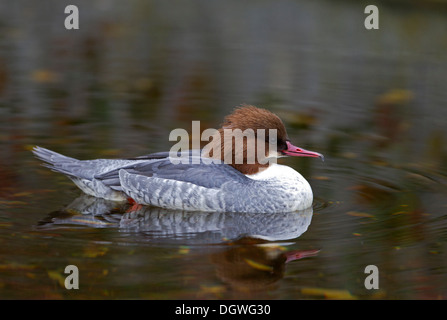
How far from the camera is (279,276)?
5.66 meters

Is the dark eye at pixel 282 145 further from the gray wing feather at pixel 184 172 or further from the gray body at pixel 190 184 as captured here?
the gray wing feather at pixel 184 172

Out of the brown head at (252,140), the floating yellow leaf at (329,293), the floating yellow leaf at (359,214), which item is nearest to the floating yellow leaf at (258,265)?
the floating yellow leaf at (329,293)

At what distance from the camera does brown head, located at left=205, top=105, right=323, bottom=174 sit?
→ 7.14 meters

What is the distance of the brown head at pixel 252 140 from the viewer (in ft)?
23.4

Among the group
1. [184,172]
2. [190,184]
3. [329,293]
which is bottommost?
[329,293]

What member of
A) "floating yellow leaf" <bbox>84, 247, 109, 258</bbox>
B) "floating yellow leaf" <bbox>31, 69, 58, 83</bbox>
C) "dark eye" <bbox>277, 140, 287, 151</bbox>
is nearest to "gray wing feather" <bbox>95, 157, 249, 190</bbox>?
"dark eye" <bbox>277, 140, 287, 151</bbox>

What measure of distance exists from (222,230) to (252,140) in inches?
40.5

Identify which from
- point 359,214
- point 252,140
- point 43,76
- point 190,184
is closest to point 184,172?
point 190,184

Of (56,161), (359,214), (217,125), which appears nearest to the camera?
(359,214)

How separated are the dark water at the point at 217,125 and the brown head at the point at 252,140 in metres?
0.60

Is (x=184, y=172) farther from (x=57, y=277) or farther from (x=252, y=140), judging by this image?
(x=57, y=277)

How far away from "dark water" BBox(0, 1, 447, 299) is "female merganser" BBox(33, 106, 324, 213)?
168 millimetres

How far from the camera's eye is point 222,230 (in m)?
6.64

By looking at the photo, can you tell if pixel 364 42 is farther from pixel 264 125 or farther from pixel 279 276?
pixel 279 276
